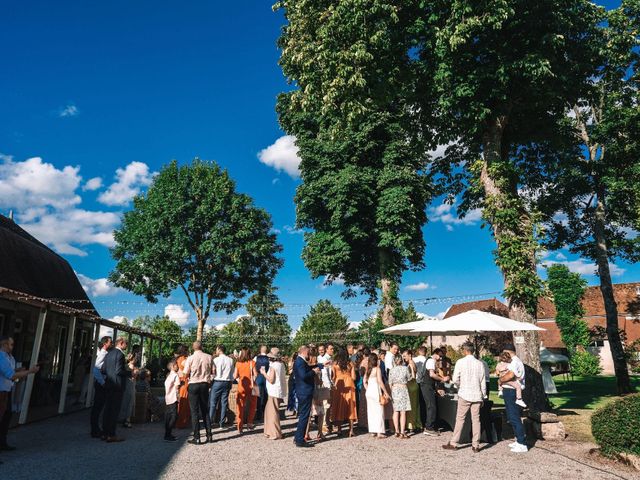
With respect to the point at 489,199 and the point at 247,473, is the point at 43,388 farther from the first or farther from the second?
the point at 489,199

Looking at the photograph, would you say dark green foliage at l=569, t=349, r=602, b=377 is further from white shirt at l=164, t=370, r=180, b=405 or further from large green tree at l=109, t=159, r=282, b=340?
white shirt at l=164, t=370, r=180, b=405

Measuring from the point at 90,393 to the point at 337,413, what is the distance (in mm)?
8767

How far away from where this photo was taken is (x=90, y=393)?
14.3 metres

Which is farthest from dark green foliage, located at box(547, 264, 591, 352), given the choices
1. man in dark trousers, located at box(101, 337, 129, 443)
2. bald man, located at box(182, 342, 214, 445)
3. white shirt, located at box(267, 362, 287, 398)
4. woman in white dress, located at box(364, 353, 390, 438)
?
man in dark trousers, located at box(101, 337, 129, 443)

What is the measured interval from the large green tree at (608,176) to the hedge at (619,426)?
37.4 feet

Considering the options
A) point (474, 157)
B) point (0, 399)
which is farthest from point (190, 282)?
point (0, 399)

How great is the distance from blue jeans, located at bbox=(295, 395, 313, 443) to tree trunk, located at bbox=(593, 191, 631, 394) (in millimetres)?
14284

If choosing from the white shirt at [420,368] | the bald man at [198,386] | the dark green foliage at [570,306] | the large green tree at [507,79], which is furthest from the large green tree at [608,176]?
the dark green foliage at [570,306]

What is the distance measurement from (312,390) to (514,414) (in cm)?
382

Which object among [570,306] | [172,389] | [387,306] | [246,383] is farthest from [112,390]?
[570,306]

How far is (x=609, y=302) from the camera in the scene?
18.5 meters

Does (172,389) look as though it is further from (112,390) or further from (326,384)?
(326,384)

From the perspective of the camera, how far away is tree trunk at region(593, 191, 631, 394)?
1720cm

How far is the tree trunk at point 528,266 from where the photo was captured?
427 inches
